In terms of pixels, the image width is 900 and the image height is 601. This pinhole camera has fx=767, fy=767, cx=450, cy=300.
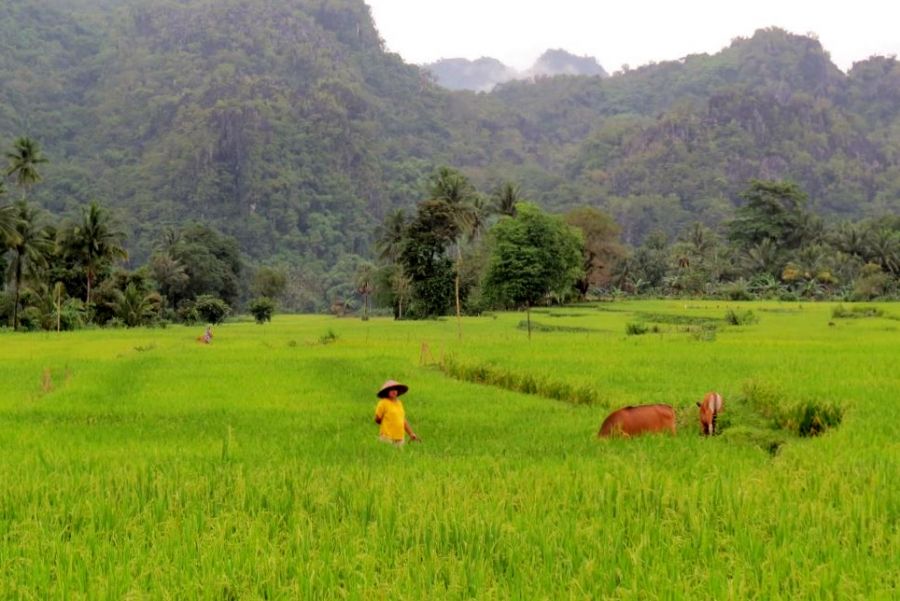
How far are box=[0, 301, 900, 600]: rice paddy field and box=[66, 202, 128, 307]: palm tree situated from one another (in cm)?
5020

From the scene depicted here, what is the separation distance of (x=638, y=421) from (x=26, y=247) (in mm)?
56651

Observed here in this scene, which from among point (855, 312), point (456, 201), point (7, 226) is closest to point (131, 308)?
point (7, 226)

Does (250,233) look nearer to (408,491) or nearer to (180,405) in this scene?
(180,405)

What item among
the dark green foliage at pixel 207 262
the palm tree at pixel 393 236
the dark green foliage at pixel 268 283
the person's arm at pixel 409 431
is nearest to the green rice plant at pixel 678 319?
the person's arm at pixel 409 431

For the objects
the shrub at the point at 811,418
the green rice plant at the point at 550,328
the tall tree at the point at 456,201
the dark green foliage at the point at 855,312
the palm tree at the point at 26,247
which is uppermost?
the tall tree at the point at 456,201

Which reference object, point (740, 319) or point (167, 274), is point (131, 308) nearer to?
point (167, 274)

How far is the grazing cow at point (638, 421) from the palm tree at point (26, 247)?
53080 millimetres

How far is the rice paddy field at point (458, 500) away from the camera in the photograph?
4.46 metres

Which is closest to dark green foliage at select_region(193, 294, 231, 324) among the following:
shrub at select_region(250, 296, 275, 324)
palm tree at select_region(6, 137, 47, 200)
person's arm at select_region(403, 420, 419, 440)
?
shrub at select_region(250, 296, 275, 324)

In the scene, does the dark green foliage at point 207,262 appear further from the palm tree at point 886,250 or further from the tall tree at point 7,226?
the palm tree at point 886,250

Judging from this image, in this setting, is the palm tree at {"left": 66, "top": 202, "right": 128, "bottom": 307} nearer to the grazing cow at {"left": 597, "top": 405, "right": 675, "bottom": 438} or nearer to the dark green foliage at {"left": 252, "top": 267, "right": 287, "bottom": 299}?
the dark green foliage at {"left": 252, "top": 267, "right": 287, "bottom": 299}

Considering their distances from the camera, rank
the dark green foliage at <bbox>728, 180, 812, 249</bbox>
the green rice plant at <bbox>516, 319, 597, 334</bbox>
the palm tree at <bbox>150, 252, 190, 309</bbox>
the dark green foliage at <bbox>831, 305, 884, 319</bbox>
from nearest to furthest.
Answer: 1. the dark green foliage at <bbox>831, 305, 884, 319</bbox>
2. the green rice plant at <bbox>516, 319, 597, 334</bbox>
3. the palm tree at <bbox>150, 252, 190, 309</bbox>
4. the dark green foliage at <bbox>728, 180, 812, 249</bbox>

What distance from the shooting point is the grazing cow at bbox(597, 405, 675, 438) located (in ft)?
35.1

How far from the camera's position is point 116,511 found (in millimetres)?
6117
